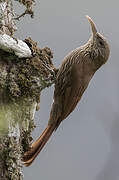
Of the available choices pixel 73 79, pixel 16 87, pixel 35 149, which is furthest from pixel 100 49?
pixel 16 87

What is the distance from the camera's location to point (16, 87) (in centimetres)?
349

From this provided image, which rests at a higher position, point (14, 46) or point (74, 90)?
point (14, 46)

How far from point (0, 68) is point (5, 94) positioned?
8.3 inches

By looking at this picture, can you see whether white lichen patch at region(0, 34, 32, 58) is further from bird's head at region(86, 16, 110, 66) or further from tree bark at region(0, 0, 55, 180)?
bird's head at region(86, 16, 110, 66)

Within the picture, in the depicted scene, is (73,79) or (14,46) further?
(73,79)

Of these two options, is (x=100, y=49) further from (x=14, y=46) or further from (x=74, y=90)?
(x=14, y=46)

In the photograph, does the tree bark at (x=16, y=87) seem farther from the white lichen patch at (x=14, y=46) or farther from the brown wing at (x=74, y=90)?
the brown wing at (x=74, y=90)

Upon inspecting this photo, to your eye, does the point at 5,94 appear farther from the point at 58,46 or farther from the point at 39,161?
the point at 39,161

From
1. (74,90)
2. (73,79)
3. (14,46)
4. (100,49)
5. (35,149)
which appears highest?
(100,49)

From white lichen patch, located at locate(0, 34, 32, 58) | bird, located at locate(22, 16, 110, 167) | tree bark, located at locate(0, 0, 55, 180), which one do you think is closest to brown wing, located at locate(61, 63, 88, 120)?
bird, located at locate(22, 16, 110, 167)

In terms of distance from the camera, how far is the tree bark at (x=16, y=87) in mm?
3383

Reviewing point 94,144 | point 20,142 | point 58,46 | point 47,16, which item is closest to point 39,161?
point 94,144

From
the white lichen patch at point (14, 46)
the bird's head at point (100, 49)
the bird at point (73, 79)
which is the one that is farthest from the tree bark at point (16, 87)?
the bird's head at point (100, 49)

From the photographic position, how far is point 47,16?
5.61m
